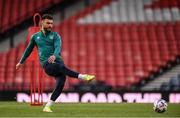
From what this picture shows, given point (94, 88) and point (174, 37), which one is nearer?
point (94, 88)

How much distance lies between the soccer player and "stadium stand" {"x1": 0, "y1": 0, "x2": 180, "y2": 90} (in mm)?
10468

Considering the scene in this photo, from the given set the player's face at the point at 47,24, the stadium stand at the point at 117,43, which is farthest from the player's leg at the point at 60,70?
the stadium stand at the point at 117,43

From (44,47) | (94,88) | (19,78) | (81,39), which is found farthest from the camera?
(81,39)

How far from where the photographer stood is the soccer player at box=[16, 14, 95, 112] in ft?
37.6

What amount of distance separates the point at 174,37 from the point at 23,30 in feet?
22.2

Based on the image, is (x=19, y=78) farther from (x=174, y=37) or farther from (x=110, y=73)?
(x=174, y=37)

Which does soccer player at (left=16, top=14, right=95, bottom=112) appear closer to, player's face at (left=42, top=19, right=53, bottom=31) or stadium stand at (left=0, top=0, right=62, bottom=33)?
player's face at (left=42, top=19, right=53, bottom=31)

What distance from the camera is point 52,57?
11250 millimetres

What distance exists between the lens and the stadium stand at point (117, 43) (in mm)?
23969

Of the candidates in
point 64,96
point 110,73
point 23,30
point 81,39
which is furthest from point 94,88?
point 23,30

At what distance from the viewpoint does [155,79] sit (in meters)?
24.0

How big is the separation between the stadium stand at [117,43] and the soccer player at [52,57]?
412 inches

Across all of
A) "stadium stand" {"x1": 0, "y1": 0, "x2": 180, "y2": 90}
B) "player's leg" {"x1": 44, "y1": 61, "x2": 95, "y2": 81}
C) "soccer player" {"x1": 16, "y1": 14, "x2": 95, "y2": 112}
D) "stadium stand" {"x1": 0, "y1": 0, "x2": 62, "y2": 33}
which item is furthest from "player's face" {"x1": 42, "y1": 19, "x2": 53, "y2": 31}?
"stadium stand" {"x1": 0, "y1": 0, "x2": 62, "y2": 33}

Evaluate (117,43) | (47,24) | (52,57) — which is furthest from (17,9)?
(52,57)
